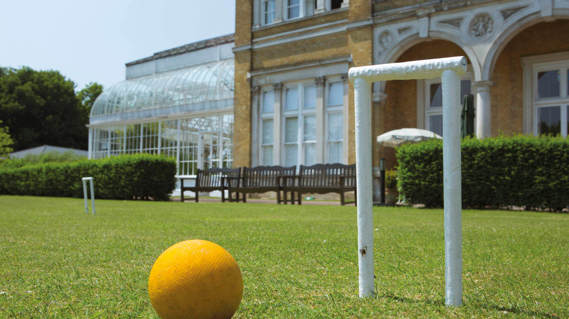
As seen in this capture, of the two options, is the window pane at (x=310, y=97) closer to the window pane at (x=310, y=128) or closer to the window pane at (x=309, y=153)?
the window pane at (x=310, y=128)

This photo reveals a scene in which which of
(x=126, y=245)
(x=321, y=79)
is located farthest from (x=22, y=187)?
(x=126, y=245)

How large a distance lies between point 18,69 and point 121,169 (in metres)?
38.8

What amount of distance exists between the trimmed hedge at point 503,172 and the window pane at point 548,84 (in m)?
6.28

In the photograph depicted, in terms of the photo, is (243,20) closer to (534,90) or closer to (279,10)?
(279,10)

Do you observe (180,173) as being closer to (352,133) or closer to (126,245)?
(352,133)

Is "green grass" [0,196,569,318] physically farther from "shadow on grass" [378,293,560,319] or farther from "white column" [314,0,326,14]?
"white column" [314,0,326,14]

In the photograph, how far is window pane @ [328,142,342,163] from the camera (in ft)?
58.7

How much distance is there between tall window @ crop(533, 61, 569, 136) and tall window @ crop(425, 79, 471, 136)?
7.70 feet

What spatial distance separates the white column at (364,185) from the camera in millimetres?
2332

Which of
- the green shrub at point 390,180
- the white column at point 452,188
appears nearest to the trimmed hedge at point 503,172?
the green shrub at point 390,180

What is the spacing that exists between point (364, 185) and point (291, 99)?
17.1 meters

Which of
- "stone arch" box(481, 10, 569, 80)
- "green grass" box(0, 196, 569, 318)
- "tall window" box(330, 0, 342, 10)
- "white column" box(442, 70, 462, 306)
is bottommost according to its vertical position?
"green grass" box(0, 196, 569, 318)

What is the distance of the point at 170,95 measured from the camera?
81.0 feet

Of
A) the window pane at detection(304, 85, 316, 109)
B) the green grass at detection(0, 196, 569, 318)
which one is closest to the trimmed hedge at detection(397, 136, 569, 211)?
the green grass at detection(0, 196, 569, 318)
